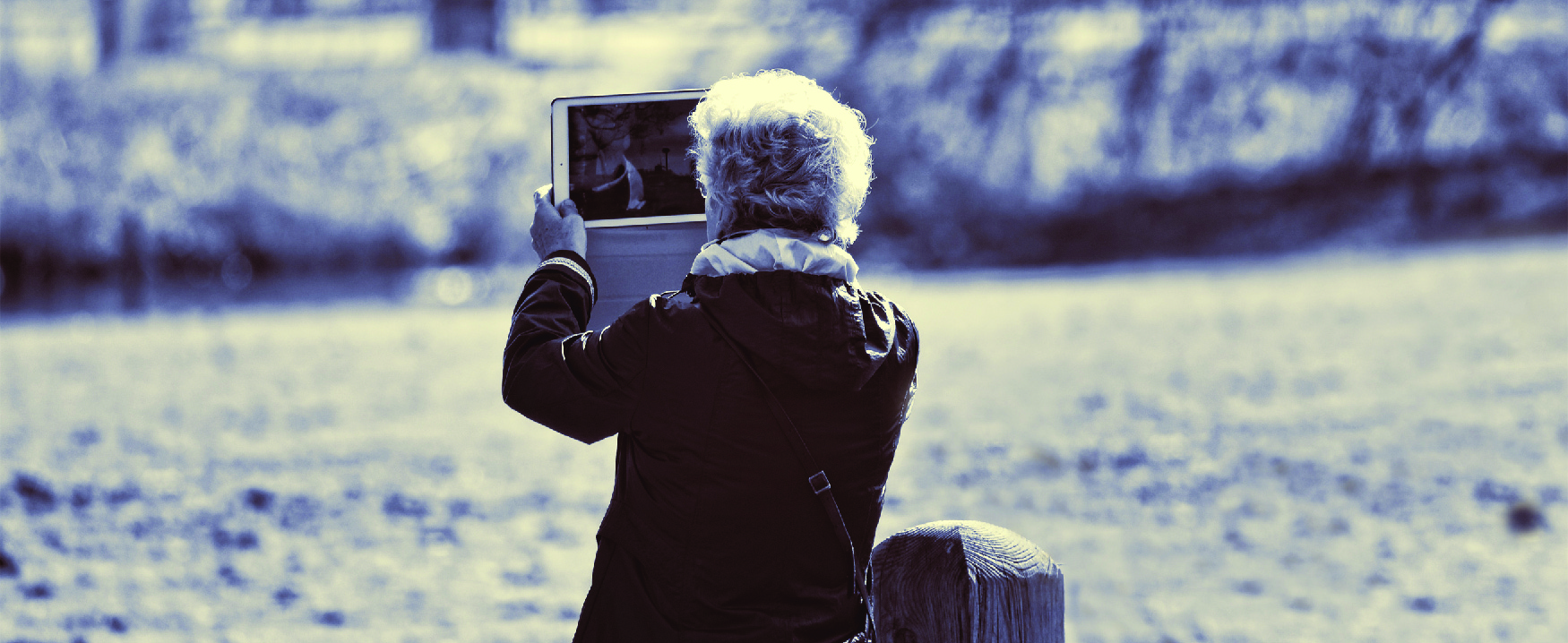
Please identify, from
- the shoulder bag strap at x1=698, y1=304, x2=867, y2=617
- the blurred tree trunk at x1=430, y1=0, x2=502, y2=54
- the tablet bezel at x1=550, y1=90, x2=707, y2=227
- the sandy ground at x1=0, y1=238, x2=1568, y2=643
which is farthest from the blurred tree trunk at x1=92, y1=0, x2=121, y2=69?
the shoulder bag strap at x1=698, y1=304, x2=867, y2=617

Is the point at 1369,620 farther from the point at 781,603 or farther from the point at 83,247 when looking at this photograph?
the point at 83,247

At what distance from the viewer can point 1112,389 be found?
27.8 ft

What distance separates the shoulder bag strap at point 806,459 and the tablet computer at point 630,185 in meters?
0.38

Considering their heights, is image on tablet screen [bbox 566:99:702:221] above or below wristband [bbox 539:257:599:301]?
above

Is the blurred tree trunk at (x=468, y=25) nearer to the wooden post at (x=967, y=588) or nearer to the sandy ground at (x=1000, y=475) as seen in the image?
the sandy ground at (x=1000, y=475)

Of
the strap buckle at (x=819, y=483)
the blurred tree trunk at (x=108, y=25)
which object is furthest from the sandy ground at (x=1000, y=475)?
the blurred tree trunk at (x=108, y=25)

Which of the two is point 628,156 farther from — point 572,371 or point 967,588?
point 967,588

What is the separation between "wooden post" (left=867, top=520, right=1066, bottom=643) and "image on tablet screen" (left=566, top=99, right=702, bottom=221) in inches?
24.9

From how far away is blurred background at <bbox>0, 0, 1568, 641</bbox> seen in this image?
4691 mm

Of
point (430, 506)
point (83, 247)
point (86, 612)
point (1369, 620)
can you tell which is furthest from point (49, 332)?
point (1369, 620)

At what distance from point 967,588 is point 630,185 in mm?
793

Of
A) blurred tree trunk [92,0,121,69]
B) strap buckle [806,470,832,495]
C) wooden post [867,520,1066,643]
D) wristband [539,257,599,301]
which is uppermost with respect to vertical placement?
blurred tree trunk [92,0,121,69]

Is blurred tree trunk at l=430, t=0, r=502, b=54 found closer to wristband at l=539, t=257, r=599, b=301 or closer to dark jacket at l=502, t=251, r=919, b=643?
wristband at l=539, t=257, r=599, b=301

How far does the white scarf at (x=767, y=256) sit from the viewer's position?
5.24 feet
